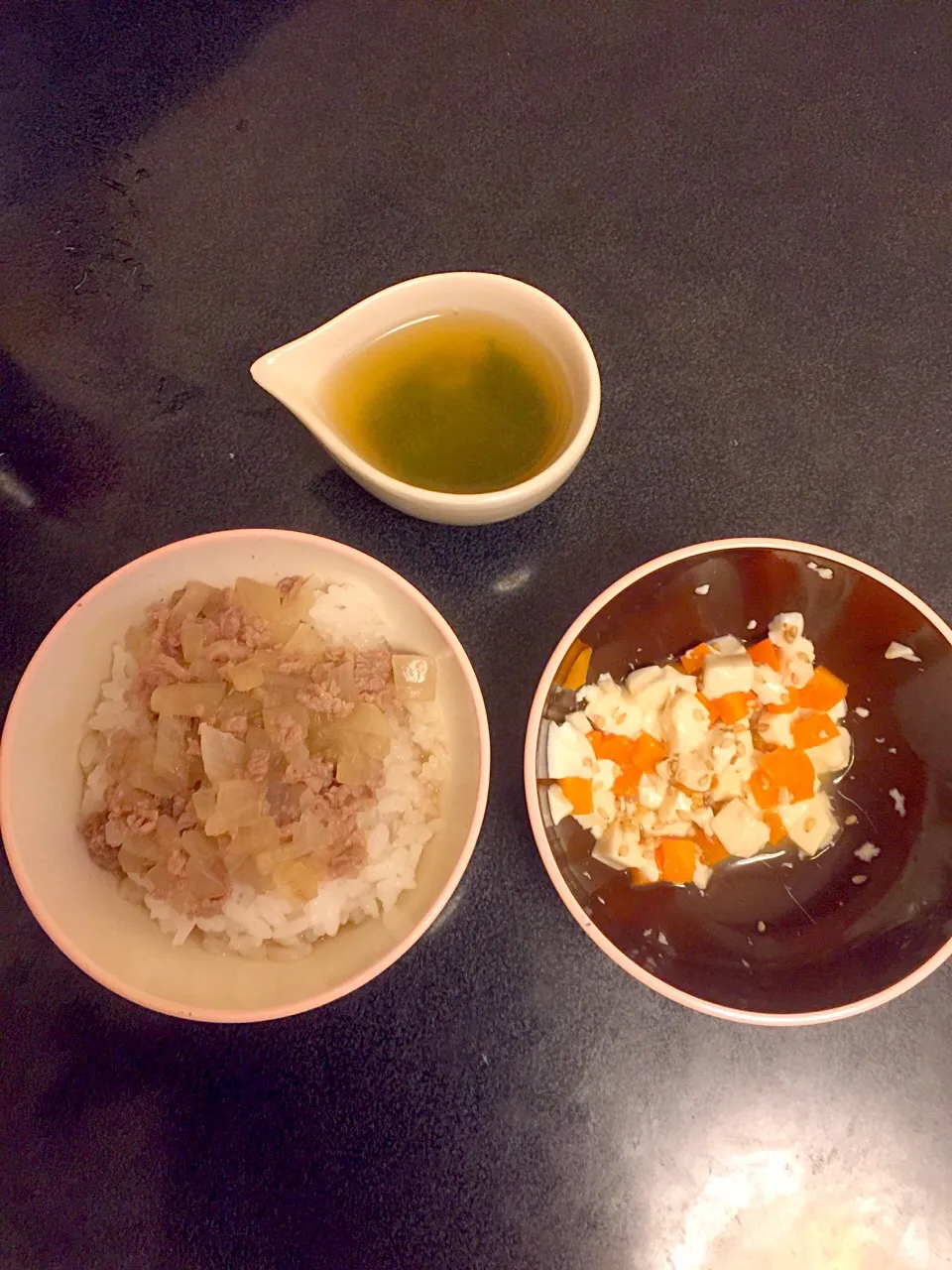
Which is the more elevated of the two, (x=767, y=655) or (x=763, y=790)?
(x=767, y=655)

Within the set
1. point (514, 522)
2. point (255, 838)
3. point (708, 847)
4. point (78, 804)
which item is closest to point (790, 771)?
point (708, 847)

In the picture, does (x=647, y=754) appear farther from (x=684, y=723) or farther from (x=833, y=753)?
(x=833, y=753)

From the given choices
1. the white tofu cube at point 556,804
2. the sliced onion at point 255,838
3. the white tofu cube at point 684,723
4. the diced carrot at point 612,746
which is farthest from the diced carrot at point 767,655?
the sliced onion at point 255,838

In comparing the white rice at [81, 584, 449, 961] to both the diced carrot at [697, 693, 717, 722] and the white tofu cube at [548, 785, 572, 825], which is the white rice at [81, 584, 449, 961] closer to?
the white tofu cube at [548, 785, 572, 825]

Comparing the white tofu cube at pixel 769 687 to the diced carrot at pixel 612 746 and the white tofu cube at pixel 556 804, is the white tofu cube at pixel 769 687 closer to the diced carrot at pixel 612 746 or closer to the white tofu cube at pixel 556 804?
the diced carrot at pixel 612 746

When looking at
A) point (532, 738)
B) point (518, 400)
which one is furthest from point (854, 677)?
point (518, 400)

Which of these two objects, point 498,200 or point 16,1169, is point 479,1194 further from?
point 498,200
